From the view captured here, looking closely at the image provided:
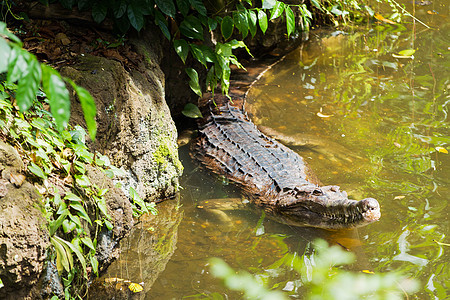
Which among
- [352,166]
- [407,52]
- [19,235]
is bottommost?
[352,166]

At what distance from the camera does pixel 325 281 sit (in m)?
3.32

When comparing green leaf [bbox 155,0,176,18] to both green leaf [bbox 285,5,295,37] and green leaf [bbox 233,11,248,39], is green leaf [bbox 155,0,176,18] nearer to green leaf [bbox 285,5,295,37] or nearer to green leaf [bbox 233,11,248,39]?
green leaf [bbox 233,11,248,39]

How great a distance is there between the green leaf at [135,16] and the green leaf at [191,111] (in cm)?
144

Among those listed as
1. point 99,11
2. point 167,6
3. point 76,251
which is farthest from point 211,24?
point 76,251

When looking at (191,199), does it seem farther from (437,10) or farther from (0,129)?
(437,10)

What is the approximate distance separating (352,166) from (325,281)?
69.3 inches

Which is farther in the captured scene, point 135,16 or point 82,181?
point 135,16

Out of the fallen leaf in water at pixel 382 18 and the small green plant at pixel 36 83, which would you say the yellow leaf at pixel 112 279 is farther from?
the fallen leaf in water at pixel 382 18

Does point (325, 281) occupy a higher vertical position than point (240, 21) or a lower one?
lower

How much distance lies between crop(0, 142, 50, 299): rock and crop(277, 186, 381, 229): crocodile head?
228cm

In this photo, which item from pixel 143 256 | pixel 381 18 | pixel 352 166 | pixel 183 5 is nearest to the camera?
pixel 143 256

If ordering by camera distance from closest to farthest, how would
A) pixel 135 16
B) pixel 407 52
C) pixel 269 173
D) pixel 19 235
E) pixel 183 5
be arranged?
pixel 19 235
pixel 135 16
pixel 183 5
pixel 269 173
pixel 407 52

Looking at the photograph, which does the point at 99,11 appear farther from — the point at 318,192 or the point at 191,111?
the point at 318,192

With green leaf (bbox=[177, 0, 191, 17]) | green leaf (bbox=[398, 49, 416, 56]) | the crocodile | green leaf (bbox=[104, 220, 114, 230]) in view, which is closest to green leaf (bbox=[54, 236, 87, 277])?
green leaf (bbox=[104, 220, 114, 230])
